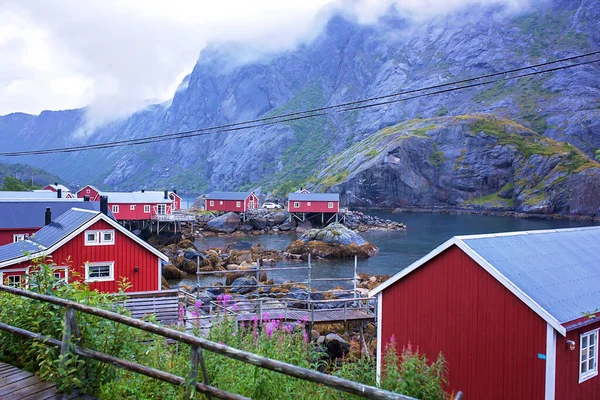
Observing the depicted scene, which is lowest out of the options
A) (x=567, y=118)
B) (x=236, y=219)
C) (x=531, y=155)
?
(x=236, y=219)

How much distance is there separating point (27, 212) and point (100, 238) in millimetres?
15973

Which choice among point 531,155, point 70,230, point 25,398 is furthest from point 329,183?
point 25,398

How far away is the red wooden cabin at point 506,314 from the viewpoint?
463 inches

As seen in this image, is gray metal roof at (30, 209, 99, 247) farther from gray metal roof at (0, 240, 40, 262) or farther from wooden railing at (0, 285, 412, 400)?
wooden railing at (0, 285, 412, 400)

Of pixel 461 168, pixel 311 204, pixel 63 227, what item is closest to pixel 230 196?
pixel 311 204

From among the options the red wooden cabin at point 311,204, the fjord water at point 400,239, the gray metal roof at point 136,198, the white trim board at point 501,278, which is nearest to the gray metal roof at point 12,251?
the white trim board at point 501,278

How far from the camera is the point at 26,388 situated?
5336 millimetres

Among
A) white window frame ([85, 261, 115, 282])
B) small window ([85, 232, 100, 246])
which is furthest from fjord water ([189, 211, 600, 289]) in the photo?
small window ([85, 232, 100, 246])

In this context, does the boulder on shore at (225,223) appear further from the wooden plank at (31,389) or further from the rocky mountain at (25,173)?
the rocky mountain at (25,173)

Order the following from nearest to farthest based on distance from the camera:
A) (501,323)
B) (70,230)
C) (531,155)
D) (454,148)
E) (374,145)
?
1. (501,323)
2. (70,230)
3. (531,155)
4. (454,148)
5. (374,145)

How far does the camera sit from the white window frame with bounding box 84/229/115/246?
76.2 feet

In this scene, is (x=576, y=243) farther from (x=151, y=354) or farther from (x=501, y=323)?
(x=151, y=354)

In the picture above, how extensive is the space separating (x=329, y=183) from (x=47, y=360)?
399 feet

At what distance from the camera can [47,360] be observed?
5.36 m
